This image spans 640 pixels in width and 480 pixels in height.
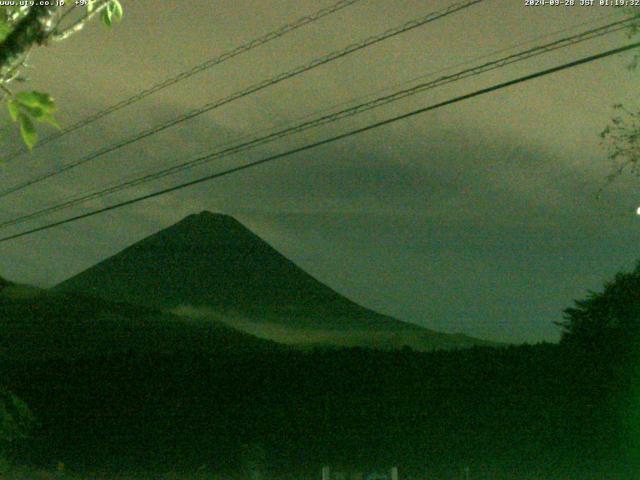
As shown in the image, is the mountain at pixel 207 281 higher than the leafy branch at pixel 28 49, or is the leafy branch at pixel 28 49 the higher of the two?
the mountain at pixel 207 281

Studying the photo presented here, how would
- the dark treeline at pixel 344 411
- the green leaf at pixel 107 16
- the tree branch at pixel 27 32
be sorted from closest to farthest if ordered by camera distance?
the tree branch at pixel 27 32 < the green leaf at pixel 107 16 < the dark treeline at pixel 344 411

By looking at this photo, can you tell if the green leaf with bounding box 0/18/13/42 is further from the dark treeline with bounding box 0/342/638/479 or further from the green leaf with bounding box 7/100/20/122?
the dark treeline with bounding box 0/342/638/479

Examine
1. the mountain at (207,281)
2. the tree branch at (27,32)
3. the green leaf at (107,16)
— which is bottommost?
the tree branch at (27,32)

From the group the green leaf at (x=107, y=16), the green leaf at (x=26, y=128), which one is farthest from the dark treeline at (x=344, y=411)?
the green leaf at (x=26, y=128)

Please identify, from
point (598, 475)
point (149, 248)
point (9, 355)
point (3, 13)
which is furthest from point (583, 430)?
point (149, 248)

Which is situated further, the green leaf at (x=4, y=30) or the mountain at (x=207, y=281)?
the mountain at (x=207, y=281)

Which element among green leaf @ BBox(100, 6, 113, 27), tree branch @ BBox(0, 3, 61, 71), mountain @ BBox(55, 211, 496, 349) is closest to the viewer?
tree branch @ BBox(0, 3, 61, 71)

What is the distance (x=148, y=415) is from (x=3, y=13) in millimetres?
18842

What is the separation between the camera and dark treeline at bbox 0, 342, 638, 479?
15.0 meters

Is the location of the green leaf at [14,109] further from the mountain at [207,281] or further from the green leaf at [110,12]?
the mountain at [207,281]

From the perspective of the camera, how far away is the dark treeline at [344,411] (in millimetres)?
14992

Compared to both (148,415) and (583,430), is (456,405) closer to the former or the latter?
(583,430)

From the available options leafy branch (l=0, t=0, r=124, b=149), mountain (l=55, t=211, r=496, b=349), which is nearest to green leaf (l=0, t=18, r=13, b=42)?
leafy branch (l=0, t=0, r=124, b=149)

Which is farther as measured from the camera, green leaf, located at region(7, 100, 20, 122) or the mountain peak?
the mountain peak
